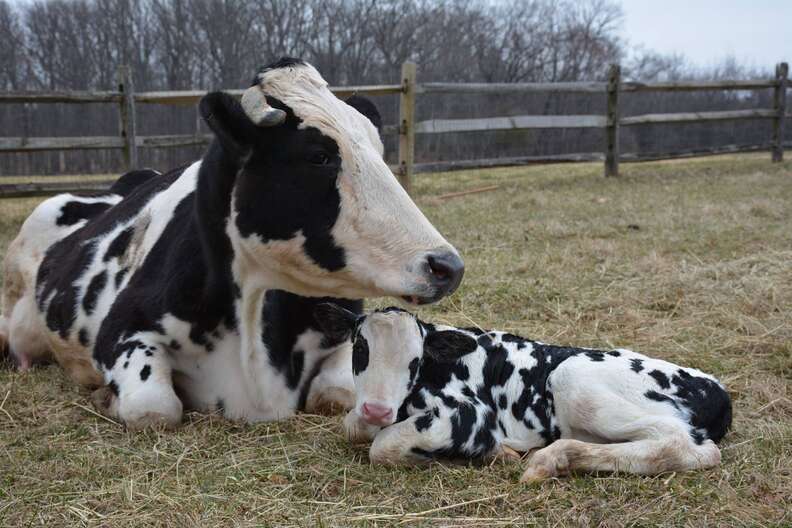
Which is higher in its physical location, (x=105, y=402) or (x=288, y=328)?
(x=288, y=328)

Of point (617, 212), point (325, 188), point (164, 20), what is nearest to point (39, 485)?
point (325, 188)

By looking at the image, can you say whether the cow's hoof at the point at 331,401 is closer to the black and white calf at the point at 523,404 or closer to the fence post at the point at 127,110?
the black and white calf at the point at 523,404

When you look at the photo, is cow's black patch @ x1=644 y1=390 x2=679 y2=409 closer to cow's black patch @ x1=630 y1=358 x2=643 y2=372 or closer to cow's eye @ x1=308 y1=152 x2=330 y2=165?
cow's black patch @ x1=630 y1=358 x2=643 y2=372

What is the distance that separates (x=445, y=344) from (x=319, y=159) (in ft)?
2.62

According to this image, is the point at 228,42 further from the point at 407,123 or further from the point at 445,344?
the point at 445,344

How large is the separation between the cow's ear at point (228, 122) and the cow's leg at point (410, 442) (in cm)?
111

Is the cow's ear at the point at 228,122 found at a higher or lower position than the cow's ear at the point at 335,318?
higher

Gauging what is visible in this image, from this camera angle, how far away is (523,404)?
124 inches

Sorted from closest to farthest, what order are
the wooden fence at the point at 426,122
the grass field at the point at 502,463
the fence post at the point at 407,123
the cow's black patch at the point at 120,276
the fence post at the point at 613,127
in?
the grass field at the point at 502,463
the cow's black patch at the point at 120,276
the wooden fence at the point at 426,122
the fence post at the point at 407,123
the fence post at the point at 613,127

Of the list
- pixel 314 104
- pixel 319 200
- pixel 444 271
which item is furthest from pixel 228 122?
pixel 444 271

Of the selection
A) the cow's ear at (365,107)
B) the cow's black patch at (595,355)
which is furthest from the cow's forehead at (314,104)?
the cow's black patch at (595,355)

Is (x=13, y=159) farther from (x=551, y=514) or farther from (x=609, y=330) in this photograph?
(x=551, y=514)

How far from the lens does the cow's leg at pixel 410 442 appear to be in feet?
9.21

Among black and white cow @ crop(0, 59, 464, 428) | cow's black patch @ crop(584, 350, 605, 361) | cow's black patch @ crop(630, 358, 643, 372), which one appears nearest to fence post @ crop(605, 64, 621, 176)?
black and white cow @ crop(0, 59, 464, 428)
